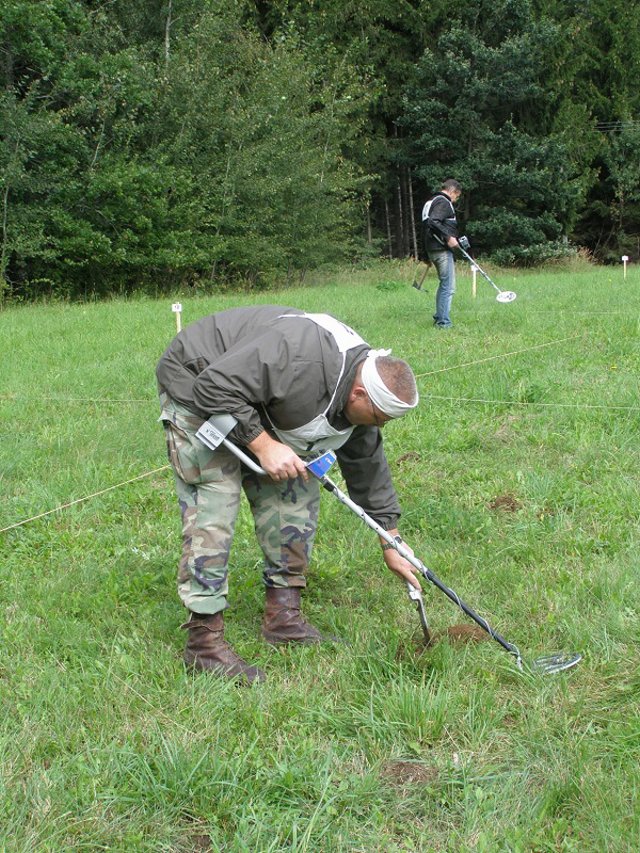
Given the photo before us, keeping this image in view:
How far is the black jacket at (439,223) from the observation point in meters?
10.5

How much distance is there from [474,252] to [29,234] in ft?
53.4

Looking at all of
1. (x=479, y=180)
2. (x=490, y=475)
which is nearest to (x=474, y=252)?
(x=479, y=180)

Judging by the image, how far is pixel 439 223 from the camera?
10508 mm

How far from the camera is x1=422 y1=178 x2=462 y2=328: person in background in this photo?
10.4m

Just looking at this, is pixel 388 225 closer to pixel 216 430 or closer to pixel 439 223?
pixel 439 223

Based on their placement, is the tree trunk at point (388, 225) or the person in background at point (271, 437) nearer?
the person in background at point (271, 437)

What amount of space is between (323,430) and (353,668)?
0.90 meters

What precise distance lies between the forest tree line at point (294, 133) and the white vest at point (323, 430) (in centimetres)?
1423

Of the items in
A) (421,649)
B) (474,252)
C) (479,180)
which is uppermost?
(421,649)

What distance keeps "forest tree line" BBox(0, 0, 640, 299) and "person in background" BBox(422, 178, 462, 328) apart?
27.3 ft

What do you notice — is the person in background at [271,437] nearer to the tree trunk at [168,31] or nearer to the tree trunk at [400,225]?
the tree trunk at [168,31]

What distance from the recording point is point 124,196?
55.3ft

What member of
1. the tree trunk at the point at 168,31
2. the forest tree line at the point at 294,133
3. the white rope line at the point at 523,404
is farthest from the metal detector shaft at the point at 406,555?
the tree trunk at the point at 168,31

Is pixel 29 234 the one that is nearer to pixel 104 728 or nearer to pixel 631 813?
pixel 104 728
